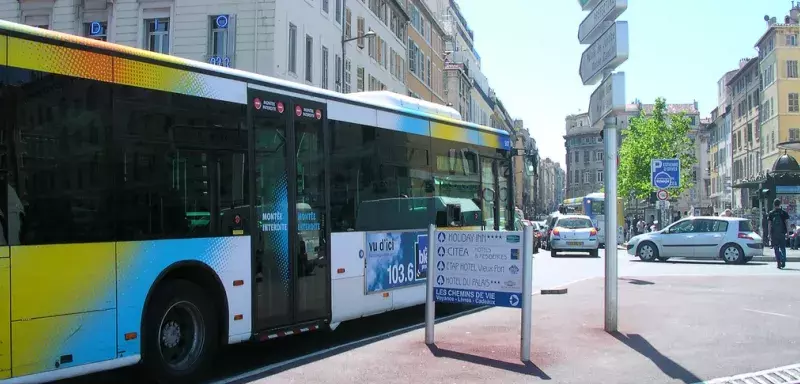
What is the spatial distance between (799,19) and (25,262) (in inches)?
2844

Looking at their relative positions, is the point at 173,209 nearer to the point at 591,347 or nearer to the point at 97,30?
the point at 591,347

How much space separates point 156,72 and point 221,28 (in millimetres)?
22940

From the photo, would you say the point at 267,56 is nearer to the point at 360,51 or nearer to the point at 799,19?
the point at 360,51

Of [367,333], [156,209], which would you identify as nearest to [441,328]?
[367,333]

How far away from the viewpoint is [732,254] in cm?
2298

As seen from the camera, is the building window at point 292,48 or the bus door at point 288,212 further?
the building window at point 292,48

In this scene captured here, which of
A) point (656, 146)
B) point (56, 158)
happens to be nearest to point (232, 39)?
point (56, 158)

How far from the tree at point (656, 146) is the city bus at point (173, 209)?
59819 mm

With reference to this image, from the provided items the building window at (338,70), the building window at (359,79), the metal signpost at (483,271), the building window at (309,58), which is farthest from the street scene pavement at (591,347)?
the building window at (359,79)

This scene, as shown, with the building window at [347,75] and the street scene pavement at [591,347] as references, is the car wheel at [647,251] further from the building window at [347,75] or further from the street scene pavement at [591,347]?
the building window at [347,75]

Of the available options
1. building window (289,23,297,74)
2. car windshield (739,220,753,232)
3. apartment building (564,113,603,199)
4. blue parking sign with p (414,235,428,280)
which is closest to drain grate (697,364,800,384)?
blue parking sign with p (414,235,428,280)

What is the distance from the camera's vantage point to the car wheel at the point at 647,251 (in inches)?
961

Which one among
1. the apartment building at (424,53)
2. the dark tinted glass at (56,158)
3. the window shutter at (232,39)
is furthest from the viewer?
the apartment building at (424,53)

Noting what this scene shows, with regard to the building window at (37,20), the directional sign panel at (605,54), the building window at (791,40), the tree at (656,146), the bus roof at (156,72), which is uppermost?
the building window at (791,40)
